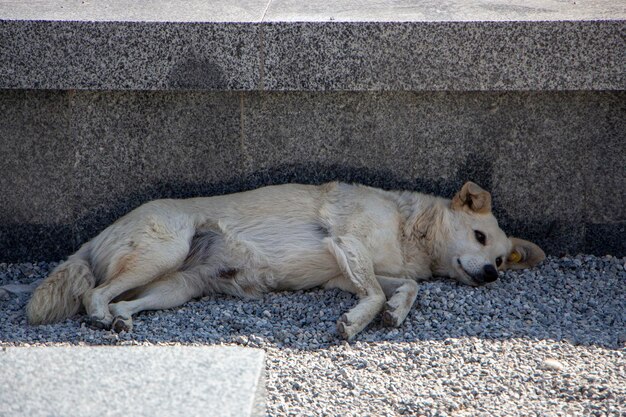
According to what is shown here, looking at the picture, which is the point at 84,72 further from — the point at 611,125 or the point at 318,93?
the point at 611,125

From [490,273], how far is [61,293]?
8.72ft

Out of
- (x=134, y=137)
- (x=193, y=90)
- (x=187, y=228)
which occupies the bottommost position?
(x=187, y=228)

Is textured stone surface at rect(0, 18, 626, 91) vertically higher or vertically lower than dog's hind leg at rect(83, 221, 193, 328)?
higher

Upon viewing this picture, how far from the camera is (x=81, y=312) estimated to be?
506cm

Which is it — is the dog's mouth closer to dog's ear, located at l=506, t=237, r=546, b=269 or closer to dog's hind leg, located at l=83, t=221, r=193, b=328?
dog's ear, located at l=506, t=237, r=546, b=269

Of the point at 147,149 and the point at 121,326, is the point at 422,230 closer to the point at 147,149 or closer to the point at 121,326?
the point at 147,149

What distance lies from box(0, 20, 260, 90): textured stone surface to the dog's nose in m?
1.94

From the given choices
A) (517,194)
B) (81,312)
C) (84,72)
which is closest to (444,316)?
(517,194)

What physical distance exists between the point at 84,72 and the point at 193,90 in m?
0.71

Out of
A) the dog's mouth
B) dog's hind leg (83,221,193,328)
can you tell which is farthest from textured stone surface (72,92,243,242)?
the dog's mouth

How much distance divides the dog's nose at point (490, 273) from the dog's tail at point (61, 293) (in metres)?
2.46

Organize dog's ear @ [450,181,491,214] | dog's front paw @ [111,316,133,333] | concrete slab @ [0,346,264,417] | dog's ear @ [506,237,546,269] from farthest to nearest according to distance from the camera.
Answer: dog's ear @ [506,237,546,269] → dog's ear @ [450,181,491,214] → dog's front paw @ [111,316,133,333] → concrete slab @ [0,346,264,417]

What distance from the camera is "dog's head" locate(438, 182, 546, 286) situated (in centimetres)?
549

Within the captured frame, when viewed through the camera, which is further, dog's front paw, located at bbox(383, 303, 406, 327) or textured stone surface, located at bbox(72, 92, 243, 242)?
textured stone surface, located at bbox(72, 92, 243, 242)
